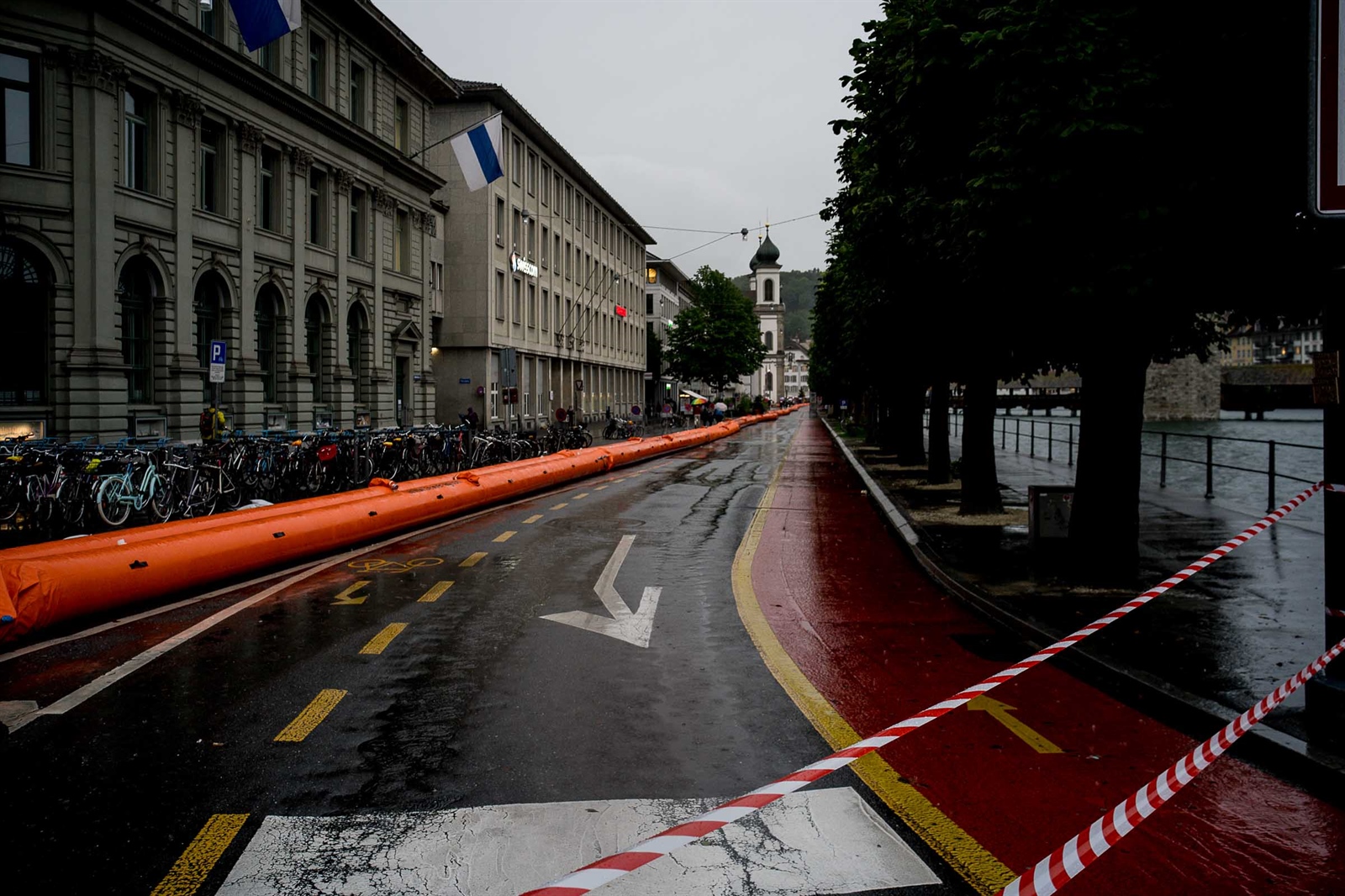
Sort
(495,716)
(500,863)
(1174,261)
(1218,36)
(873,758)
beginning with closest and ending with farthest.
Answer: (500,863) < (873,758) < (495,716) < (1218,36) < (1174,261)

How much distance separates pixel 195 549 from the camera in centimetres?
961

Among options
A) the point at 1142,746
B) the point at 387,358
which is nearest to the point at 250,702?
the point at 1142,746

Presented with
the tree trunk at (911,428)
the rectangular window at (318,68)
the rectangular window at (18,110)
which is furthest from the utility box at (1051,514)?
the rectangular window at (318,68)

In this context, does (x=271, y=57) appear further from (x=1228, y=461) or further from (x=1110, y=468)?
(x=1228, y=461)

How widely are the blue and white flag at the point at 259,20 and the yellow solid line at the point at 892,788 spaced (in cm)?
1875

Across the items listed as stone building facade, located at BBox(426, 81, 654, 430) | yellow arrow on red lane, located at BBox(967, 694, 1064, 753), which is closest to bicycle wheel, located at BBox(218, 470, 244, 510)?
yellow arrow on red lane, located at BBox(967, 694, 1064, 753)

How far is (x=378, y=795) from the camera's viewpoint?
14.8 ft

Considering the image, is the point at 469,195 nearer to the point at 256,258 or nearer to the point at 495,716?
the point at 256,258

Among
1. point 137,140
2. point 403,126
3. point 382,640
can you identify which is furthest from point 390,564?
point 403,126

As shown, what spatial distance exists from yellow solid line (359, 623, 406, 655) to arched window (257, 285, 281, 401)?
24511 millimetres

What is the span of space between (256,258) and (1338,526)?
29.2 metres

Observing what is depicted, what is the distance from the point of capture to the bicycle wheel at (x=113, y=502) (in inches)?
540

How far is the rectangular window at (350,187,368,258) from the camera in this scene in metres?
36.2

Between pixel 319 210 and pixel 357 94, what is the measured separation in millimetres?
5615
